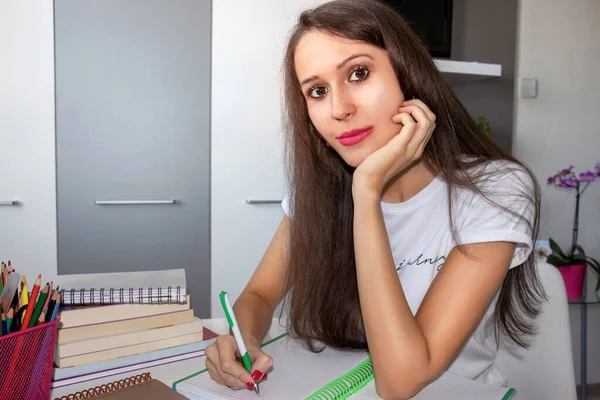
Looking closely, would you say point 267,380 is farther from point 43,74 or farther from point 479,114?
point 479,114

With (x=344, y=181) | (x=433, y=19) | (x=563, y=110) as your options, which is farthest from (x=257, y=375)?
(x=563, y=110)

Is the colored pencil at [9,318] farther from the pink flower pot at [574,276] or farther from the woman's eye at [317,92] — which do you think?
the pink flower pot at [574,276]

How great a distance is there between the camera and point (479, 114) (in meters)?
2.77

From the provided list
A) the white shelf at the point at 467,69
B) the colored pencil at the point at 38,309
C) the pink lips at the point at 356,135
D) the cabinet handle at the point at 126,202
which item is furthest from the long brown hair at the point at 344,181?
the white shelf at the point at 467,69

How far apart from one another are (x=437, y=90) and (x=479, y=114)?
73.8 inches

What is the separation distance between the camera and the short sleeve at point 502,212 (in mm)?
932

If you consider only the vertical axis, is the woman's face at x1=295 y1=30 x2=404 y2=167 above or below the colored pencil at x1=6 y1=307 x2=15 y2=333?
above

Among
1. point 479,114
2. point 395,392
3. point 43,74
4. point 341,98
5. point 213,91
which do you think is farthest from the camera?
point 479,114

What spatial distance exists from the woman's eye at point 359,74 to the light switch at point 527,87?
2.07 m

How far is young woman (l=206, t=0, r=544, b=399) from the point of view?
84cm

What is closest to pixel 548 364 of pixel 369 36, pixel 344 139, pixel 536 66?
pixel 344 139

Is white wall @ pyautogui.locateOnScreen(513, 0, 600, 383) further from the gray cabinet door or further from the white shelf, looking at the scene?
the gray cabinet door

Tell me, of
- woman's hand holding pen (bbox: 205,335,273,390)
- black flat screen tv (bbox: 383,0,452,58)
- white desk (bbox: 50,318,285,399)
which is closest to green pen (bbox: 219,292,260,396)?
woman's hand holding pen (bbox: 205,335,273,390)

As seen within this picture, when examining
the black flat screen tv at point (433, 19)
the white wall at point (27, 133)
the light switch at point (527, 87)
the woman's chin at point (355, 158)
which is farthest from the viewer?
the light switch at point (527, 87)
